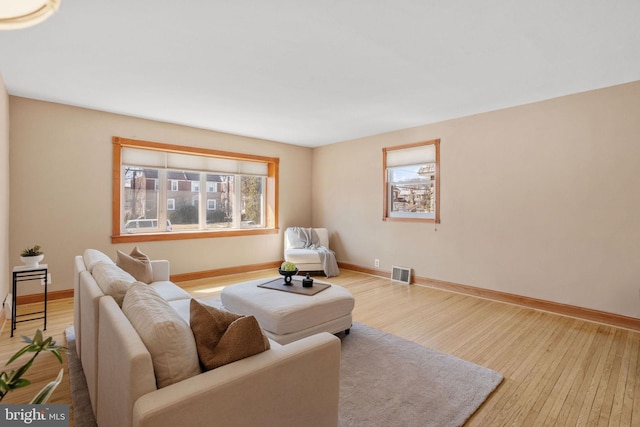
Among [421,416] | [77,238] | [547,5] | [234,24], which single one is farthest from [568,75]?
[77,238]

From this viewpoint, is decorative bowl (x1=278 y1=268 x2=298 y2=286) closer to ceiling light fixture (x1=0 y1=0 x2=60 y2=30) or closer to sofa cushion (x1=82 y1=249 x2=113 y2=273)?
sofa cushion (x1=82 y1=249 x2=113 y2=273)

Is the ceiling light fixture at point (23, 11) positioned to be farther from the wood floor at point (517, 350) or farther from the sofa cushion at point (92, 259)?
the wood floor at point (517, 350)

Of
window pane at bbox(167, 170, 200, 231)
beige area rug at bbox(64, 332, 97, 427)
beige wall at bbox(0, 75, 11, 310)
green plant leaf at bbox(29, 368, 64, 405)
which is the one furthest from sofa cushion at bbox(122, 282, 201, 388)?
window pane at bbox(167, 170, 200, 231)

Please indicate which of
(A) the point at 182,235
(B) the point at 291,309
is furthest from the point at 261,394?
(A) the point at 182,235

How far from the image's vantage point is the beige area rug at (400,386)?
1.86m

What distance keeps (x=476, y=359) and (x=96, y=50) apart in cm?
405

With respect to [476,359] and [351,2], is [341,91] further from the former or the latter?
[476,359]

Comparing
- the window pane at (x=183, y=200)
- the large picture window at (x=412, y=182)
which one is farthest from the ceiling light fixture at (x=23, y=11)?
the large picture window at (x=412, y=182)

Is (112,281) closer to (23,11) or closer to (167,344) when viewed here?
(167,344)

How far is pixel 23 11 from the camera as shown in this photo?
3.31 ft

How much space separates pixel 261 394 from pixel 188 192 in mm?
4498

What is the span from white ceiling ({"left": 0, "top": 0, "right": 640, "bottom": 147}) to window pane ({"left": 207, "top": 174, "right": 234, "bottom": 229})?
154cm

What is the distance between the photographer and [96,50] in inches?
102

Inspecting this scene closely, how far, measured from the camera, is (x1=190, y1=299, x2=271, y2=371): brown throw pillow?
4.18 ft
